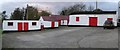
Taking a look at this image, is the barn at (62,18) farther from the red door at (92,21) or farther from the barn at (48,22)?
the red door at (92,21)

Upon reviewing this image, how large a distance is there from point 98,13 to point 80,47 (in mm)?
1762

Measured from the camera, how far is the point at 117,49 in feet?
45.9

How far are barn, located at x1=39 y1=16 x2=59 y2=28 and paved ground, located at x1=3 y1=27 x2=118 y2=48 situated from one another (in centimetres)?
25

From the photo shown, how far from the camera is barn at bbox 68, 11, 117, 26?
14203 millimetres

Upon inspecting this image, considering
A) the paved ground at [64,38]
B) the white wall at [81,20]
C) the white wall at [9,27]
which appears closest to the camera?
the white wall at [9,27]

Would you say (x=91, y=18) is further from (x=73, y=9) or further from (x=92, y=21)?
(x=73, y=9)

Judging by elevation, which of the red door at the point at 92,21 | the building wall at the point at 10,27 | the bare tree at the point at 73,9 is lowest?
the building wall at the point at 10,27

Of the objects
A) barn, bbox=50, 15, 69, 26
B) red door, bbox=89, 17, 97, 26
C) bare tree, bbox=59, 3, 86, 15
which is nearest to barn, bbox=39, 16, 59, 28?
barn, bbox=50, 15, 69, 26

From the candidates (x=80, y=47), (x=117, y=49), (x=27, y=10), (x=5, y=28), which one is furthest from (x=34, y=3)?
(x=117, y=49)

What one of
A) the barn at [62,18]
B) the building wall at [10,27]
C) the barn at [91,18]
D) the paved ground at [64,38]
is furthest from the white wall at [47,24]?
the building wall at [10,27]

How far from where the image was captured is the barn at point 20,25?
13992mm

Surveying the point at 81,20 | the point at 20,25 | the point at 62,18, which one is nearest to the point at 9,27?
the point at 20,25

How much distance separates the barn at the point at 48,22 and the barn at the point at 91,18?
68 centimetres

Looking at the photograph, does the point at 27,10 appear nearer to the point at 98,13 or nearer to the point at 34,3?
the point at 34,3
